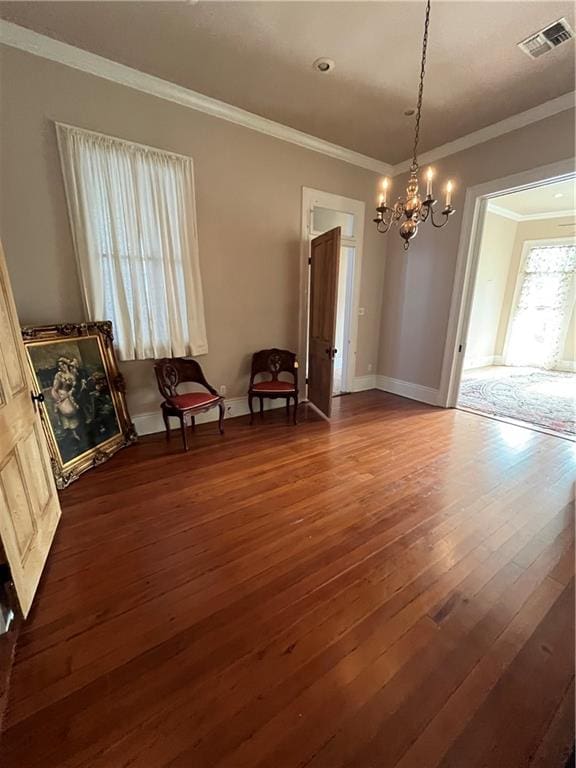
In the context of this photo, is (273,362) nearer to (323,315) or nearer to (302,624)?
(323,315)

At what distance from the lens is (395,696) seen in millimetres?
1163

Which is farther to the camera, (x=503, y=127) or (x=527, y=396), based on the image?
(x=527, y=396)

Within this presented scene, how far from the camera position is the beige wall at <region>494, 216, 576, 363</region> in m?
6.54

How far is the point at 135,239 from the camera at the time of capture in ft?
9.48

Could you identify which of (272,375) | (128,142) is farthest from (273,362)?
(128,142)

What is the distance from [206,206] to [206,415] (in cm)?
226

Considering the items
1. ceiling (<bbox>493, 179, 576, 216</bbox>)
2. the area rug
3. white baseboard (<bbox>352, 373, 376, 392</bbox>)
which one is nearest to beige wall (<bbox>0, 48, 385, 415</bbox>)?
white baseboard (<bbox>352, 373, 376, 392</bbox>)

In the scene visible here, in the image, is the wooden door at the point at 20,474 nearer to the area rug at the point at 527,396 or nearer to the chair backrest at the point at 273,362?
the chair backrest at the point at 273,362

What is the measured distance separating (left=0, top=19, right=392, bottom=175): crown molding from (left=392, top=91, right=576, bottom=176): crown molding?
3.61 ft

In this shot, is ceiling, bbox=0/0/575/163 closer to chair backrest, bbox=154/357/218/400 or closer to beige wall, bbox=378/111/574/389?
beige wall, bbox=378/111/574/389

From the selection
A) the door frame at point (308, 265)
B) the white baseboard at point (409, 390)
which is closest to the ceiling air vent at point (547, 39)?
the door frame at point (308, 265)

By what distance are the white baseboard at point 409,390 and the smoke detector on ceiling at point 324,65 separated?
3687 mm

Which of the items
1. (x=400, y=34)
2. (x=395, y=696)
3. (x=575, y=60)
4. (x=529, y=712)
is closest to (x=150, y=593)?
(x=395, y=696)

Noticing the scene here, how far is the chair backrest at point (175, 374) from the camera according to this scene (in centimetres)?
312
